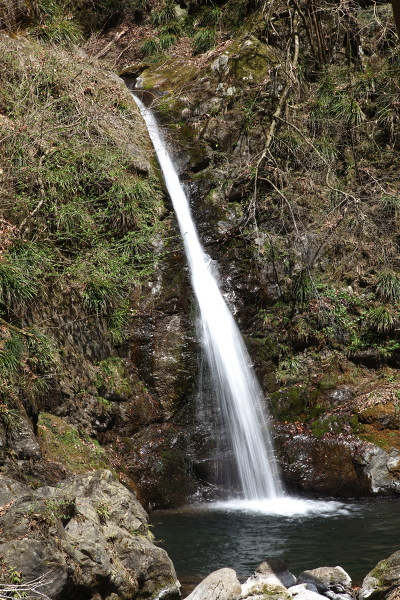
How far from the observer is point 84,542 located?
3.64m

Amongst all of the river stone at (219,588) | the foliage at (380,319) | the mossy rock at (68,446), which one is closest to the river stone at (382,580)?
the river stone at (219,588)

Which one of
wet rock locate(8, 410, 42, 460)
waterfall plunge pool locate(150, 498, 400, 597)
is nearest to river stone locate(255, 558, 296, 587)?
waterfall plunge pool locate(150, 498, 400, 597)

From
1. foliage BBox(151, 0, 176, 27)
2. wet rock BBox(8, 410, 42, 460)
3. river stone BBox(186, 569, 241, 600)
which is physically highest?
foliage BBox(151, 0, 176, 27)

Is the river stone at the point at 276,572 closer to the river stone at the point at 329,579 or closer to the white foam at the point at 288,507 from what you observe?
the river stone at the point at 329,579

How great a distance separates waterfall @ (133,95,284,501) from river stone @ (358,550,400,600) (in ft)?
9.31

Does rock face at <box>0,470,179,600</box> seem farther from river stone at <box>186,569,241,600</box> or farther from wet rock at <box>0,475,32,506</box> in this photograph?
river stone at <box>186,569,241,600</box>

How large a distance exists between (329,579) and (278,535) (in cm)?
136

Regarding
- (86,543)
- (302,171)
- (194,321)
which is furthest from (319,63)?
(86,543)

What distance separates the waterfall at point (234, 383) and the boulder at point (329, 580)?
2545 millimetres

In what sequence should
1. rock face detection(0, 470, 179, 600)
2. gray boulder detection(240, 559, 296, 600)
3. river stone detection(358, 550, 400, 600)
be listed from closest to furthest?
1. rock face detection(0, 470, 179, 600)
2. river stone detection(358, 550, 400, 600)
3. gray boulder detection(240, 559, 296, 600)

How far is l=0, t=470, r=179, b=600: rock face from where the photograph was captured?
3168mm

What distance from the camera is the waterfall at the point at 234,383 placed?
6.86m

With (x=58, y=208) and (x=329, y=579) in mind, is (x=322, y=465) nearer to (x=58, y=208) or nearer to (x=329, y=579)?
(x=329, y=579)

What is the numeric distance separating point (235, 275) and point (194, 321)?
4.63 ft
